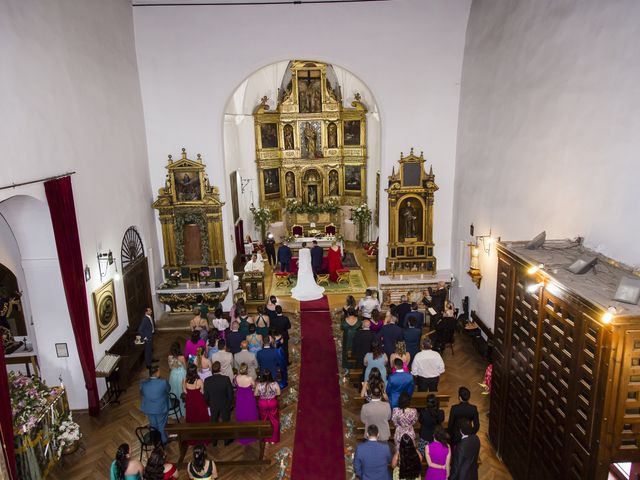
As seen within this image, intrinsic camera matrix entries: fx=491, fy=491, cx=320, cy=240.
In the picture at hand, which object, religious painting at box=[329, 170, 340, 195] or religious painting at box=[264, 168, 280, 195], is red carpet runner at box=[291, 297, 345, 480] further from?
religious painting at box=[329, 170, 340, 195]

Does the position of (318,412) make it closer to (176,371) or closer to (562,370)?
(176,371)

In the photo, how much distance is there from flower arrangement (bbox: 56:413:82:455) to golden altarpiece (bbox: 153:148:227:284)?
19.6 ft

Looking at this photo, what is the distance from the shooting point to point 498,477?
7.07 m

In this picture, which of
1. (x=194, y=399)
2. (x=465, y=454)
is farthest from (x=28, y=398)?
(x=465, y=454)

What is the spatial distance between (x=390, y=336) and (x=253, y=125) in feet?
44.2

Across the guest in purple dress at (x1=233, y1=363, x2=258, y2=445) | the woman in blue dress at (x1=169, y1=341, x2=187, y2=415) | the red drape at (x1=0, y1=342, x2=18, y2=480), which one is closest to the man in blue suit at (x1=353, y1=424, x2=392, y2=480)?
the guest in purple dress at (x1=233, y1=363, x2=258, y2=445)

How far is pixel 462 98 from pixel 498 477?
Answer: 9.08 metres

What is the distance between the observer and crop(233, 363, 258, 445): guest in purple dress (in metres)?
7.55

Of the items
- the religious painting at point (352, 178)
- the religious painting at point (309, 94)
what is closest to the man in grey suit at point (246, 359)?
the religious painting at point (352, 178)

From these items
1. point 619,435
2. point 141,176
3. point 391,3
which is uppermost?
point 391,3

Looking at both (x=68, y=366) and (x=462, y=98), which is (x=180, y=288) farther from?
(x=462, y=98)

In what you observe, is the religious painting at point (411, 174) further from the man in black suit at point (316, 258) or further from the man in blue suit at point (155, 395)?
the man in blue suit at point (155, 395)

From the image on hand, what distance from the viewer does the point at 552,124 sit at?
7.98 m

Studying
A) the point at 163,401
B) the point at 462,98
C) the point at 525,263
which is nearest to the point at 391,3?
→ the point at 462,98
